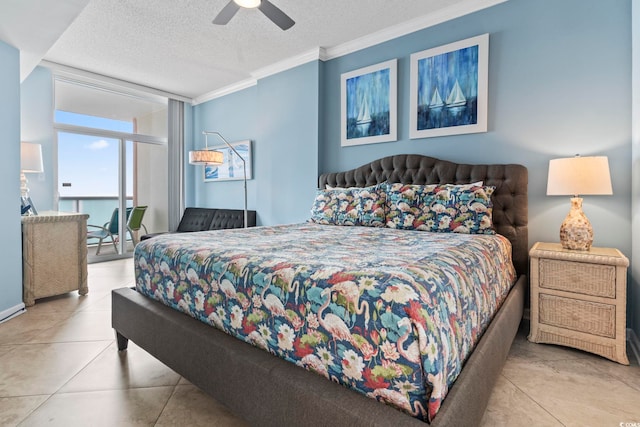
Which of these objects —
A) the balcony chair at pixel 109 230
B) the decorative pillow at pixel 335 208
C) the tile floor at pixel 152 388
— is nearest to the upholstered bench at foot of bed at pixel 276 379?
the tile floor at pixel 152 388

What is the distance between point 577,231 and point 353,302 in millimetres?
2012

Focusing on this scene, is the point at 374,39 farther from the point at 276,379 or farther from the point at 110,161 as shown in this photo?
the point at 110,161

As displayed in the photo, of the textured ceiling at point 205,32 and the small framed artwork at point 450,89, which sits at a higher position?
the textured ceiling at point 205,32

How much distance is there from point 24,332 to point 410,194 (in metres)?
3.14

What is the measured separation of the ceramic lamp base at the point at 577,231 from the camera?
7.11ft

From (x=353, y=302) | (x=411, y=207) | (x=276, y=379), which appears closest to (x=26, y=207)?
(x=276, y=379)

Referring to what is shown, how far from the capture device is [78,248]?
3371mm

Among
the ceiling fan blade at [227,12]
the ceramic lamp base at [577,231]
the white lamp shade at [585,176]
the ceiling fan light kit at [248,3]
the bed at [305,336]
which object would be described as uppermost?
the ceiling fan light kit at [248,3]

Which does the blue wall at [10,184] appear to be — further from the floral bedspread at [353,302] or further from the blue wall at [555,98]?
the blue wall at [555,98]

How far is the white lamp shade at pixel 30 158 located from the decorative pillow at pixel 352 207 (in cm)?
305

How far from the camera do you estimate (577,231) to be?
7.18 feet

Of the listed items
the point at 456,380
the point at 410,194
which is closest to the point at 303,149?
the point at 410,194

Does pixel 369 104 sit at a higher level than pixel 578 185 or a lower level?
higher

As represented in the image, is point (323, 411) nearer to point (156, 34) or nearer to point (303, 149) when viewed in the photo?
point (303, 149)
